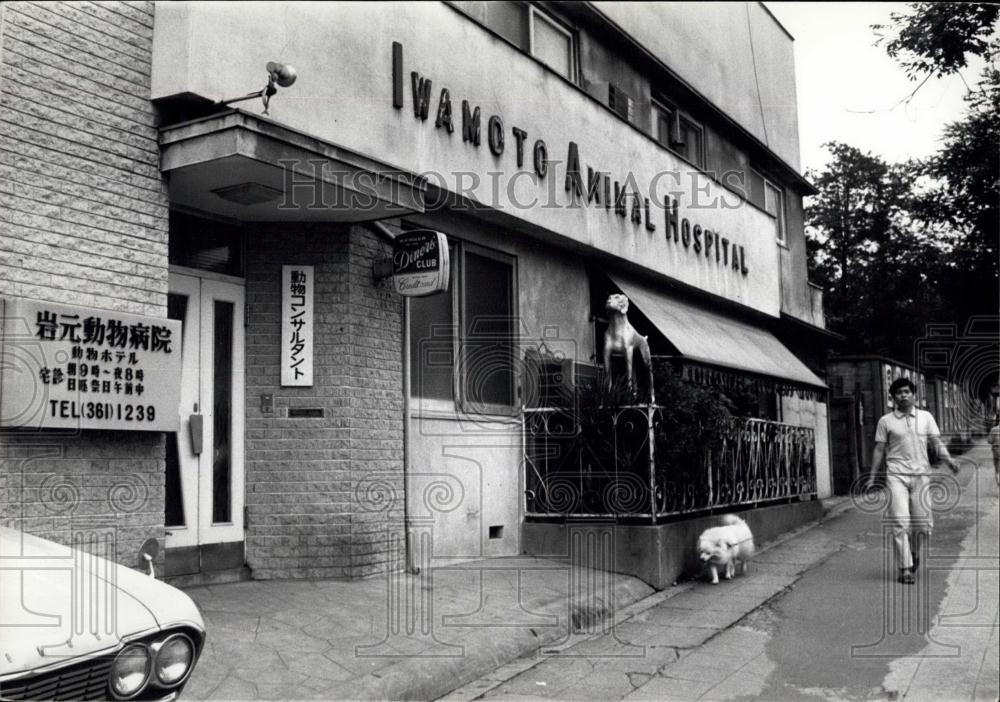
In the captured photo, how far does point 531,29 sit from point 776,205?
291 inches

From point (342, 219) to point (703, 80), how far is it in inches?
328

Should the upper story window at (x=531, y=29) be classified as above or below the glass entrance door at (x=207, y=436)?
above

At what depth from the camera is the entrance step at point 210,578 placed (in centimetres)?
715

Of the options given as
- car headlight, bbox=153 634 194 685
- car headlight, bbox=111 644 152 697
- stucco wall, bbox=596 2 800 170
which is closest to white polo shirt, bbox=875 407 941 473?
car headlight, bbox=153 634 194 685

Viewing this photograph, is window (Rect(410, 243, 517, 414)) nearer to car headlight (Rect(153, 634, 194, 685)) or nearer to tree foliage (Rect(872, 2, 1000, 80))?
car headlight (Rect(153, 634, 194, 685))

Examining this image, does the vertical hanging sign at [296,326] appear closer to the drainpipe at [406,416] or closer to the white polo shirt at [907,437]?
the drainpipe at [406,416]

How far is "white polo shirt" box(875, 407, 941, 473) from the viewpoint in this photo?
492cm

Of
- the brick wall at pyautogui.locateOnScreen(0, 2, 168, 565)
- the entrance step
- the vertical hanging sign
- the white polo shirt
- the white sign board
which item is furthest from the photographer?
the vertical hanging sign

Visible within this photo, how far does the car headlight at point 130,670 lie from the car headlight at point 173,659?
0.16 feet

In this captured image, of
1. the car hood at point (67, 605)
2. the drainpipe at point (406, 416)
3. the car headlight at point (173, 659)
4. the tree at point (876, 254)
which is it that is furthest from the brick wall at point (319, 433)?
the tree at point (876, 254)

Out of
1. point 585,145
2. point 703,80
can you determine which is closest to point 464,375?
point 585,145

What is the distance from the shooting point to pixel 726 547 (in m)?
9.23

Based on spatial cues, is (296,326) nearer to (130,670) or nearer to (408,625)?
(408,625)

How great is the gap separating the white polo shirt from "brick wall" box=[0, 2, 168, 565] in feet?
15.3
